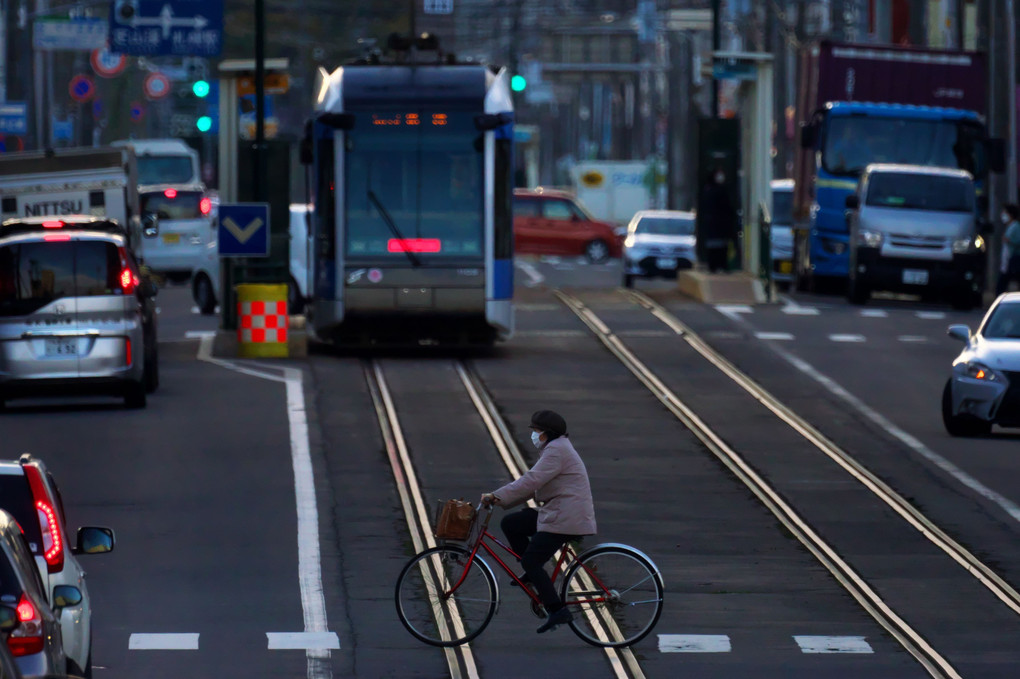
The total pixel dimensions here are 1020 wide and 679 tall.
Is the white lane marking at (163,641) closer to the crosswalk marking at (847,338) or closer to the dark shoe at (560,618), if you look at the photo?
the dark shoe at (560,618)

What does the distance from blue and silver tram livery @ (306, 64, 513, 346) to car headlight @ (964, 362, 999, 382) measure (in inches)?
254

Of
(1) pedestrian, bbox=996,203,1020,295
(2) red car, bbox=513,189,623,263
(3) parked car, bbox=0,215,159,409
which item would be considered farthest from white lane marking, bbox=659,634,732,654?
(2) red car, bbox=513,189,623,263

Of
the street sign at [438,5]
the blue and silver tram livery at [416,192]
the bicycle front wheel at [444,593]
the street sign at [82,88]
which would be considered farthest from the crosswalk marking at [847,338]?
the street sign at [82,88]

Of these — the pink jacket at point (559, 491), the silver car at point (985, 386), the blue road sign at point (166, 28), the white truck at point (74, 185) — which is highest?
the blue road sign at point (166, 28)

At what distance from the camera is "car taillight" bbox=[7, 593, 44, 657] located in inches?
291

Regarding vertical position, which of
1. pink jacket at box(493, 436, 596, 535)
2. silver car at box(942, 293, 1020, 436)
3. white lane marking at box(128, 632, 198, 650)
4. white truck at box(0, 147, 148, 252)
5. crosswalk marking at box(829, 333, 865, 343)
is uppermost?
white truck at box(0, 147, 148, 252)

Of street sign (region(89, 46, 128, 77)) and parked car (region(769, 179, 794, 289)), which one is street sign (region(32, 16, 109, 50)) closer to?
parked car (region(769, 179, 794, 289))

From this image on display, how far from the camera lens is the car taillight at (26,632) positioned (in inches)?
291

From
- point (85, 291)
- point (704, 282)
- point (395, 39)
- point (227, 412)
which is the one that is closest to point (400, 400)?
point (227, 412)

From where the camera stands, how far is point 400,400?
866 inches

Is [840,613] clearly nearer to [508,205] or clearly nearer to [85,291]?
[85,291]

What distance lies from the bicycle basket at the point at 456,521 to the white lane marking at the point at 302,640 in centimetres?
88

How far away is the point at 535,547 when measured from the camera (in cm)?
1159

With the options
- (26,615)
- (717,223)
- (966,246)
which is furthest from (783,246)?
(26,615)
